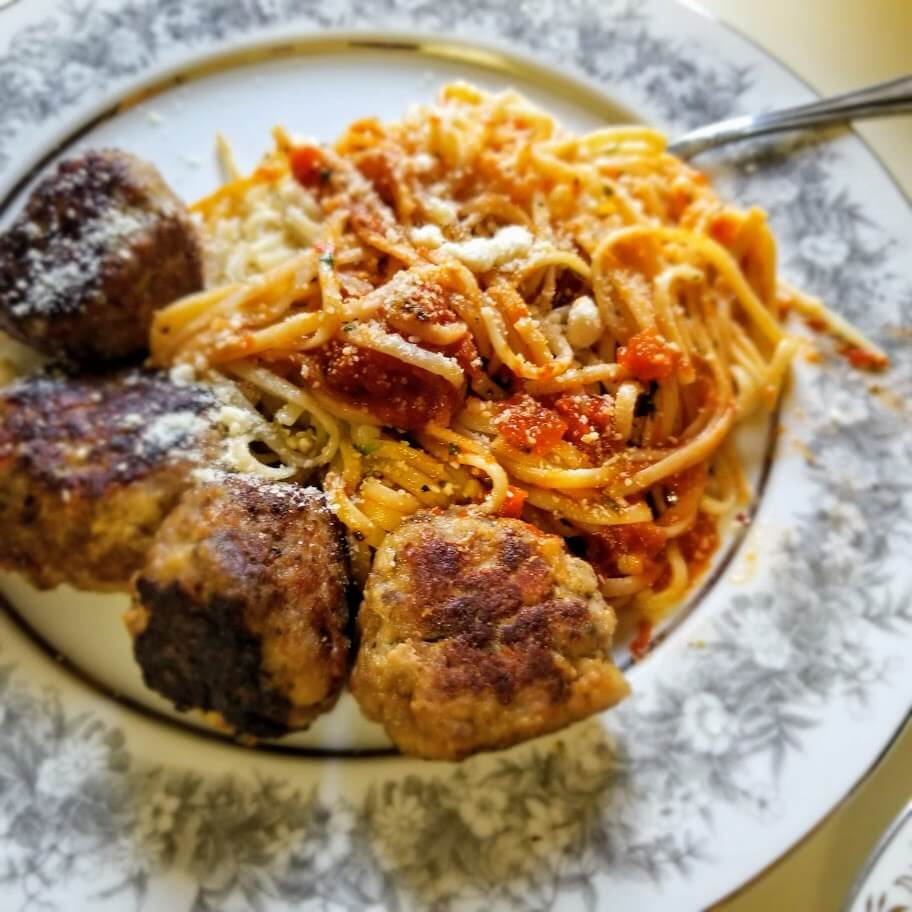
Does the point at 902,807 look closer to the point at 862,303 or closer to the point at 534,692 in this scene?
the point at 534,692

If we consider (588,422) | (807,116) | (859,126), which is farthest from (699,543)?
(859,126)

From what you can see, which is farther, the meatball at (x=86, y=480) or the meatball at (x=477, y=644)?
the meatball at (x=86, y=480)

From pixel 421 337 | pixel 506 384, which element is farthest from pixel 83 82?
pixel 506 384

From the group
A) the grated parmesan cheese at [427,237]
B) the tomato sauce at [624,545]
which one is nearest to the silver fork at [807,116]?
the grated parmesan cheese at [427,237]

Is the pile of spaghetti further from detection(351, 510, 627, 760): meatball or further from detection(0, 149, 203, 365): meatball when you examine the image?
detection(351, 510, 627, 760): meatball

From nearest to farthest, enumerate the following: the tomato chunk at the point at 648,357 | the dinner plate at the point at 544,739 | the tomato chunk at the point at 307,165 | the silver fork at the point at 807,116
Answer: the dinner plate at the point at 544,739 → the tomato chunk at the point at 648,357 → the tomato chunk at the point at 307,165 → the silver fork at the point at 807,116

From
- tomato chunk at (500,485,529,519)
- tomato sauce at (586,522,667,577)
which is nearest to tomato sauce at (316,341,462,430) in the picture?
tomato chunk at (500,485,529,519)

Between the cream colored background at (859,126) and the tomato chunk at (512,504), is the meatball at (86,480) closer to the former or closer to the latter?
the tomato chunk at (512,504)
